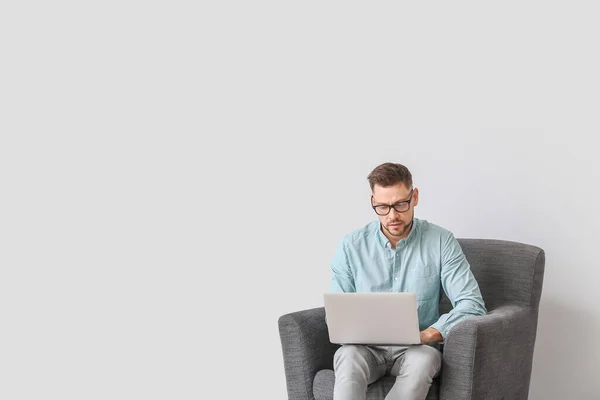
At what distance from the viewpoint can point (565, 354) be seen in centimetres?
384

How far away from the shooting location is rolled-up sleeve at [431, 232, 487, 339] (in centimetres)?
316

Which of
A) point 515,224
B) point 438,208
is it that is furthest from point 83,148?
point 515,224

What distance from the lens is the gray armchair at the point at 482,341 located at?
298cm

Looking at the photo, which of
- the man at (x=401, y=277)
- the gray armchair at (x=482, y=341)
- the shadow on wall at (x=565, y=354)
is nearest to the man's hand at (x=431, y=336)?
the man at (x=401, y=277)

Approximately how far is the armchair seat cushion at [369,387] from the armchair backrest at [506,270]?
24.1 inches

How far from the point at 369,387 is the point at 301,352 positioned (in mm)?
312

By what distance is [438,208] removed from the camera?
4215mm

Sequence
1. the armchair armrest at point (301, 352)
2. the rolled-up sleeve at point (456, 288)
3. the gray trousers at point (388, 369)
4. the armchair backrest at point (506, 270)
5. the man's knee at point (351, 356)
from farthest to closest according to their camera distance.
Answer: the armchair backrest at point (506, 270) → the armchair armrest at point (301, 352) → the rolled-up sleeve at point (456, 288) → the man's knee at point (351, 356) → the gray trousers at point (388, 369)

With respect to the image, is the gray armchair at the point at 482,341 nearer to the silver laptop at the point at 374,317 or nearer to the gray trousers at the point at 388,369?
the gray trousers at the point at 388,369

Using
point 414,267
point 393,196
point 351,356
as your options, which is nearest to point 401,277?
point 414,267

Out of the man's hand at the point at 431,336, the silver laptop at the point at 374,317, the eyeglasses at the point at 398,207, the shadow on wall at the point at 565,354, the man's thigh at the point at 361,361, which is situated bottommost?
the shadow on wall at the point at 565,354

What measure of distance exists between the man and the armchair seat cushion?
30 millimetres

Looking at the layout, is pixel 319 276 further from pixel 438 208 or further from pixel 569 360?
pixel 569 360

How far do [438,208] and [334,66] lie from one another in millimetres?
937
